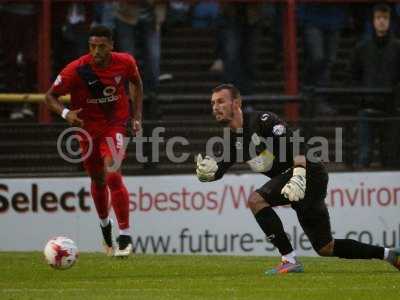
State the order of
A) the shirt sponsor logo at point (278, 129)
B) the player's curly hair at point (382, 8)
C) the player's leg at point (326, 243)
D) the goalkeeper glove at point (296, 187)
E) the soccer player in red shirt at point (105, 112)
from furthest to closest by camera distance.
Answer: the player's curly hair at point (382, 8) < the soccer player in red shirt at point (105, 112) < the player's leg at point (326, 243) < the shirt sponsor logo at point (278, 129) < the goalkeeper glove at point (296, 187)

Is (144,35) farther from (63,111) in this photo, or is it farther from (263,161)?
(263,161)

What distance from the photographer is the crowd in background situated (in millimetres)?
17297

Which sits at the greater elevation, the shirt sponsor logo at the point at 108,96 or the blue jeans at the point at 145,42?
the blue jeans at the point at 145,42

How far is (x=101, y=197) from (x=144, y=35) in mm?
3722

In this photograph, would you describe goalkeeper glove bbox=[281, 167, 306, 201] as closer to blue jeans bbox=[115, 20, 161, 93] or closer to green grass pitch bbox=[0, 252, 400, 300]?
green grass pitch bbox=[0, 252, 400, 300]

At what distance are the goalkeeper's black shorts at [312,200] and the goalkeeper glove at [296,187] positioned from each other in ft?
1.75

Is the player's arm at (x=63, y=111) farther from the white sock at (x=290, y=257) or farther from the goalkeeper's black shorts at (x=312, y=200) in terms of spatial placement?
the white sock at (x=290, y=257)

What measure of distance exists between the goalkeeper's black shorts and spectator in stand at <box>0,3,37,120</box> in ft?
20.4

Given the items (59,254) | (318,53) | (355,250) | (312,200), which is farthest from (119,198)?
(318,53)

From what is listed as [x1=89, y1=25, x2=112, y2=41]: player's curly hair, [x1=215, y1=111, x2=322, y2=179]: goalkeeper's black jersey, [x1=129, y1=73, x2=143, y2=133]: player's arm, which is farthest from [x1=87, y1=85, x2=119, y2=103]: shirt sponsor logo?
[x1=215, y1=111, x2=322, y2=179]: goalkeeper's black jersey

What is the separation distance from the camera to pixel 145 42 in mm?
17250

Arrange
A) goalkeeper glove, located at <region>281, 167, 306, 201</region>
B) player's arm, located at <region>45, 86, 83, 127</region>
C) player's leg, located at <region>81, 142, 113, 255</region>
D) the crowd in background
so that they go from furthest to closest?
the crowd in background, player's leg, located at <region>81, 142, 113, 255</region>, player's arm, located at <region>45, 86, 83, 127</region>, goalkeeper glove, located at <region>281, 167, 306, 201</region>

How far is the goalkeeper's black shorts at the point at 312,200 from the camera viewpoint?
1197cm

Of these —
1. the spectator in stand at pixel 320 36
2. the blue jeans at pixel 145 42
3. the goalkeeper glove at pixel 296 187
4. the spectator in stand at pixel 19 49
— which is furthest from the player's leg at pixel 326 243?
the spectator in stand at pixel 19 49
